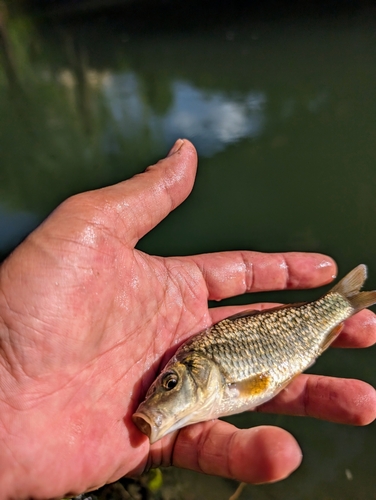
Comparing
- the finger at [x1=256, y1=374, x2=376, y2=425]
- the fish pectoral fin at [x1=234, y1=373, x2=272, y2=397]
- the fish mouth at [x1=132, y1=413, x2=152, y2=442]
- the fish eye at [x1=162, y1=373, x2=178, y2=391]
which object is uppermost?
the fish eye at [x1=162, y1=373, x2=178, y2=391]

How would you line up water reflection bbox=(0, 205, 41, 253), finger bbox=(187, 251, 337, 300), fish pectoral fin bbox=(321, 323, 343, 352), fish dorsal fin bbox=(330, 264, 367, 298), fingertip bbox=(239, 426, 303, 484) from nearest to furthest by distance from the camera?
1. fingertip bbox=(239, 426, 303, 484)
2. fish pectoral fin bbox=(321, 323, 343, 352)
3. fish dorsal fin bbox=(330, 264, 367, 298)
4. finger bbox=(187, 251, 337, 300)
5. water reflection bbox=(0, 205, 41, 253)

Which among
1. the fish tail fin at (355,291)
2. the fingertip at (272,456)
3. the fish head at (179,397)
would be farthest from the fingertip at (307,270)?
the fingertip at (272,456)

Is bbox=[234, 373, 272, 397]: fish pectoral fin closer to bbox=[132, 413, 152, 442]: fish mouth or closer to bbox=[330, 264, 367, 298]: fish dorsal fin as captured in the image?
bbox=[132, 413, 152, 442]: fish mouth

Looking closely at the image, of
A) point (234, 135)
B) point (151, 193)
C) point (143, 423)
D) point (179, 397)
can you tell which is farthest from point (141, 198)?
point (234, 135)

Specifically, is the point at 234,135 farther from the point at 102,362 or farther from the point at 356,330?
the point at 102,362

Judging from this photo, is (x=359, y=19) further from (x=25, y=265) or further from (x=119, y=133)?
(x=25, y=265)

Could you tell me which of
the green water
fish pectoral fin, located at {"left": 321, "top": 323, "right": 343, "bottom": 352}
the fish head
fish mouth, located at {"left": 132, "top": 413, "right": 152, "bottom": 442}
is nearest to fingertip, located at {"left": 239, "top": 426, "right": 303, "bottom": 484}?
the fish head

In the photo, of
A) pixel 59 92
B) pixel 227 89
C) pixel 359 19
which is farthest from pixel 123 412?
pixel 359 19
